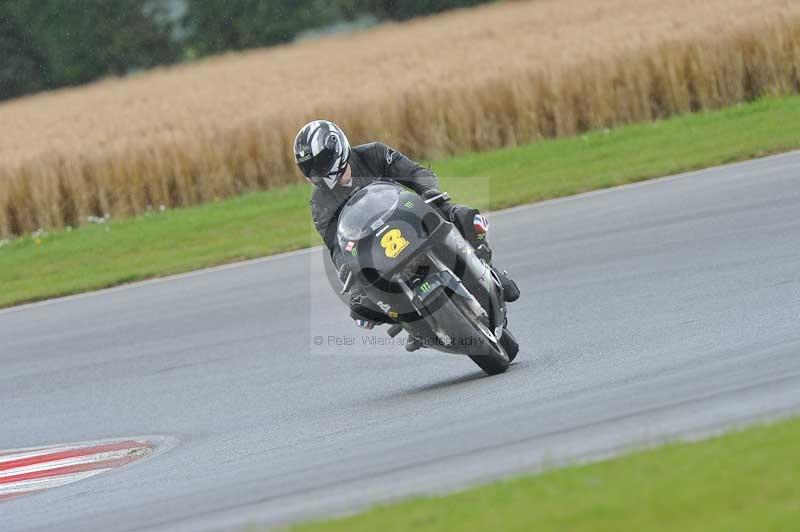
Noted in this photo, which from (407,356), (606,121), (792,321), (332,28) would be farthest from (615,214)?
(332,28)

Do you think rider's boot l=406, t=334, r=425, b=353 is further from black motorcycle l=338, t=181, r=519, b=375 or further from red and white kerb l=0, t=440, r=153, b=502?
red and white kerb l=0, t=440, r=153, b=502

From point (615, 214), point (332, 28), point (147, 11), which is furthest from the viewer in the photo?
point (147, 11)

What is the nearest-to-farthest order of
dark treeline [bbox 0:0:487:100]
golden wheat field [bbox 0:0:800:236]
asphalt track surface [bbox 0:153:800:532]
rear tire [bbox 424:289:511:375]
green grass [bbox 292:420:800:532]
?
1. green grass [bbox 292:420:800:532]
2. asphalt track surface [bbox 0:153:800:532]
3. rear tire [bbox 424:289:511:375]
4. golden wheat field [bbox 0:0:800:236]
5. dark treeline [bbox 0:0:487:100]

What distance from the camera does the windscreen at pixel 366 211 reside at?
7836 mm

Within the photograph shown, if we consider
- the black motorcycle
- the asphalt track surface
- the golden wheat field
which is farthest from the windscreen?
the golden wheat field

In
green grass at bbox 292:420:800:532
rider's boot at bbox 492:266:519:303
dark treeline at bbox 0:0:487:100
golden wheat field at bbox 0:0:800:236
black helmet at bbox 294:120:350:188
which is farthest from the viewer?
dark treeline at bbox 0:0:487:100

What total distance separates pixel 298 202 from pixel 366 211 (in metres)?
10.8

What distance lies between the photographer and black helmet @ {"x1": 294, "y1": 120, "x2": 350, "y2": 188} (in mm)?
8188

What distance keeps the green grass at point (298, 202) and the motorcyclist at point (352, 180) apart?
686cm

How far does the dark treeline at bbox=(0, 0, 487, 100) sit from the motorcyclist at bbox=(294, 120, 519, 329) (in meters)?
52.1

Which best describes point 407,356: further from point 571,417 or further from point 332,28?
point 332,28

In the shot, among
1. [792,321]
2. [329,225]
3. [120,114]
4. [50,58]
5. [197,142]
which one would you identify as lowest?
[50,58]

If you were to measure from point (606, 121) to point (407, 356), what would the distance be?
1084 centimetres

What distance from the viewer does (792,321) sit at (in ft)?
27.0
